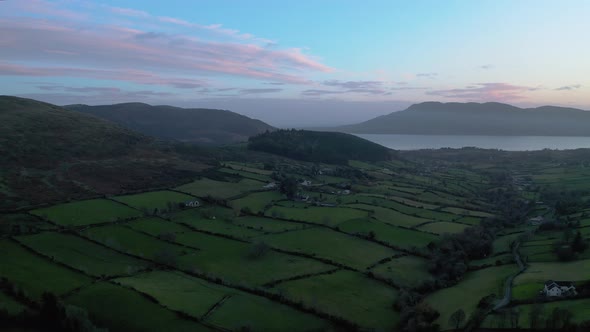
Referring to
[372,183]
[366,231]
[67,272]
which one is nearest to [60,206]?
[67,272]

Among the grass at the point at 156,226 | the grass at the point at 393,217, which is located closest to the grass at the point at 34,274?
the grass at the point at 156,226

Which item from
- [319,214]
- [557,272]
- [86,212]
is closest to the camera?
[557,272]

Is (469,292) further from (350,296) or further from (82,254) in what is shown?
(82,254)

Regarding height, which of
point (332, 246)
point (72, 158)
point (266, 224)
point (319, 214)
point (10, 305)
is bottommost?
point (332, 246)

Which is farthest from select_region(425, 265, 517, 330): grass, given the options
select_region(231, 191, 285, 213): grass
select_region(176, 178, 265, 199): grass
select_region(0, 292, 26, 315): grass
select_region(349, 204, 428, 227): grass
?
select_region(176, 178, 265, 199): grass

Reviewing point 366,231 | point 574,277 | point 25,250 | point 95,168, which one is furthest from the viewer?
point 95,168

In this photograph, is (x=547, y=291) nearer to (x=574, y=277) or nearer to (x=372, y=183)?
(x=574, y=277)

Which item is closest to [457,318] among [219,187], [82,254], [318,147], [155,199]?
[82,254]
